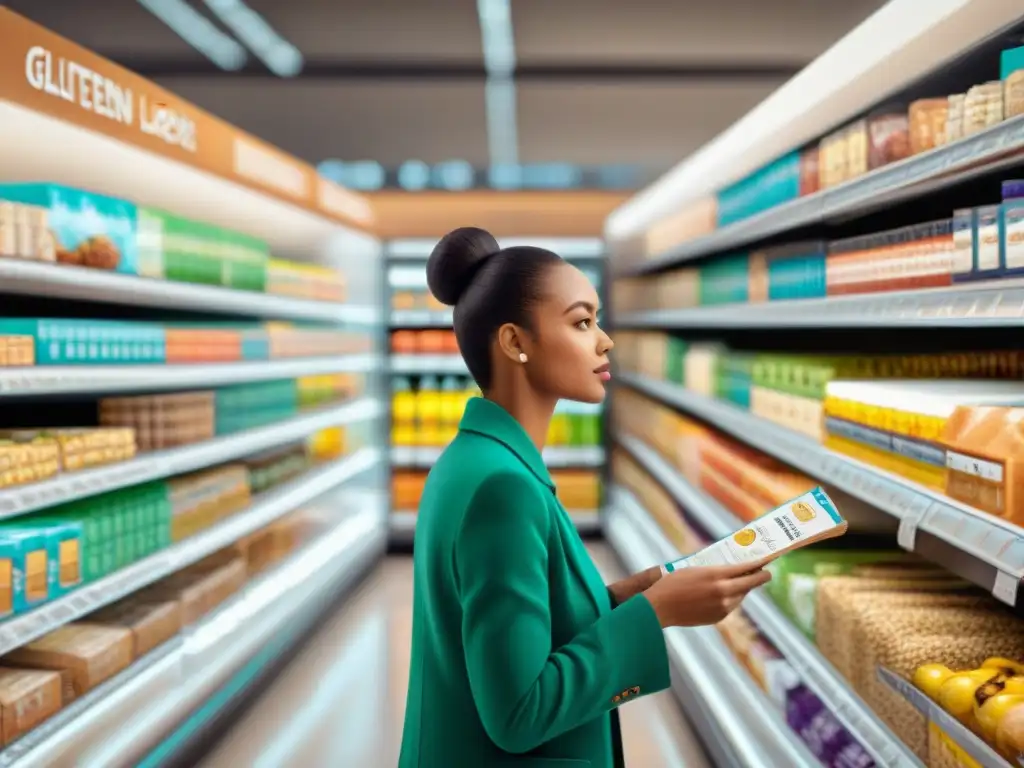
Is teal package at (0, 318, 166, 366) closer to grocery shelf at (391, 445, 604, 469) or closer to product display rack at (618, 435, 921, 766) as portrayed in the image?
product display rack at (618, 435, 921, 766)

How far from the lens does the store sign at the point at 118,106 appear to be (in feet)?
8.20

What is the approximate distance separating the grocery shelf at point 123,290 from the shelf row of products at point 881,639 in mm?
2125

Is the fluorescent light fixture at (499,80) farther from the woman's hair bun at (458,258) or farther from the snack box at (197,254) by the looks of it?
the woman's hair bun at (458,258)

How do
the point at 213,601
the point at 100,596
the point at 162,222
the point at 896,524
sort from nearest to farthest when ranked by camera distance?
the point at 896,524, the point at 100,596, the point at 162,222, the point at 213,601

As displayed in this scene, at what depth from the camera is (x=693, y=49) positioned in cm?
695

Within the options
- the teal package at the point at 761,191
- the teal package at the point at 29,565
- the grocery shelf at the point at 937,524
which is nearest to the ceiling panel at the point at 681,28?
the teal package at the point at 761,191

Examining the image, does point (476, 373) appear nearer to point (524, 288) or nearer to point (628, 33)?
point (524, 288)

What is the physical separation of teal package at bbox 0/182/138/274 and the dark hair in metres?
1.78

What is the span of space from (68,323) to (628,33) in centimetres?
473

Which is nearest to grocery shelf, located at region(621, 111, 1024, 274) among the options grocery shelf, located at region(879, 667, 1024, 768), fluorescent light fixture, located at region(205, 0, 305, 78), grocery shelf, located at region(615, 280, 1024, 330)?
grocery shelf, located at region(615, 280, 1024, 330)

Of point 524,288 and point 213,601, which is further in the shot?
point 213,601

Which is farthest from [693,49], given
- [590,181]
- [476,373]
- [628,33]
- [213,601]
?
[476,373]

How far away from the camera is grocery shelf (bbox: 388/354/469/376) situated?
7.01m

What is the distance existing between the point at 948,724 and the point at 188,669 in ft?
9.11
